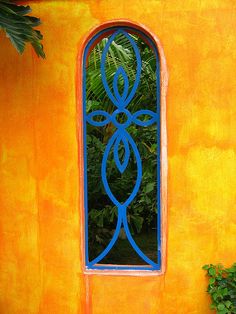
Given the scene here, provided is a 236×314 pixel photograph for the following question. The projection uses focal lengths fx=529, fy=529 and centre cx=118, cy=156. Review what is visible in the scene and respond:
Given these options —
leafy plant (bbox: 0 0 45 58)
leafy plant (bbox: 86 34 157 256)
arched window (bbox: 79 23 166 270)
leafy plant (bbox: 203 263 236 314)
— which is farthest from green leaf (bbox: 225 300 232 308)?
leafy plant (bbox: 0 0 45 58)

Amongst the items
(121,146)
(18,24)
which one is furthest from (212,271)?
(18,24)

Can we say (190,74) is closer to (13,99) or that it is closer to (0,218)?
(13,99)

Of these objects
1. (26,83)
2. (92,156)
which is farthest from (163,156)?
(92,156)

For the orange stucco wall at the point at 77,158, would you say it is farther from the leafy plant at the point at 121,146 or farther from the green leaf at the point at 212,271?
the leafy plant at the point at 121,146

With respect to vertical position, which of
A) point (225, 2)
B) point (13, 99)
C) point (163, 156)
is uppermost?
point (225, 2)

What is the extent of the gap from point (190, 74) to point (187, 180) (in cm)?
82

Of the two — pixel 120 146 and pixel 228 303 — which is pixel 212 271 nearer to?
pixel 228 303

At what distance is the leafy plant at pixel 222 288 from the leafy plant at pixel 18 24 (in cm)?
218

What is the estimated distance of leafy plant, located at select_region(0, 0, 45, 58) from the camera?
144 inches

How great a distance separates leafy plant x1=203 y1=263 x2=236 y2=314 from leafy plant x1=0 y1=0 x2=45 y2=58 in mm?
2183

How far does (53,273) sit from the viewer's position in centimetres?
432

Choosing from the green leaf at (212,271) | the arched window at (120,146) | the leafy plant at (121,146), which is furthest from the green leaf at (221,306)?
the leafy plant at (121,146)

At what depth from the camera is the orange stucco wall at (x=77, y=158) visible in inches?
161

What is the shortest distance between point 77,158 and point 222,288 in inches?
59.3
